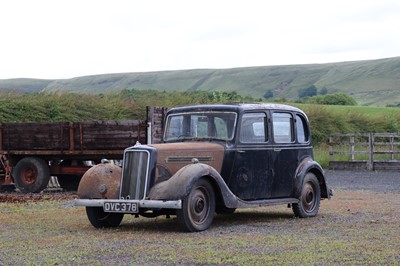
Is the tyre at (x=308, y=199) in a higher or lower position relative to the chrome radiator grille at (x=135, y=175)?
lower

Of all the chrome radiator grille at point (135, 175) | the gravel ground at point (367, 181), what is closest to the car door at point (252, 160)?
the chrome radiator grille at point (135, 175)

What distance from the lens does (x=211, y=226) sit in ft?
42.3

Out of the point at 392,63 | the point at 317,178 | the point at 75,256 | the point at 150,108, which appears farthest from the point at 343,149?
the point at 392,63

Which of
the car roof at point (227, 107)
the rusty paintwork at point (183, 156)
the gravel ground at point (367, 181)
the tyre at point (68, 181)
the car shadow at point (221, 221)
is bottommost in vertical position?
the gravel ground at point (367, 181)

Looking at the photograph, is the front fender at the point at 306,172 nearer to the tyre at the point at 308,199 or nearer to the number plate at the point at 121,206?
the tyre at the point at 308,199

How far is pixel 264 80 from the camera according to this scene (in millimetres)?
149125

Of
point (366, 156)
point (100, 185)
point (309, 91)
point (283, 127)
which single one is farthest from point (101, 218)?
point (309, 91)

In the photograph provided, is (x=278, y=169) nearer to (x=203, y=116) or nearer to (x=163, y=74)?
(x=203, y=116)

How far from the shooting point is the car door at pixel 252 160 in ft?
43.1

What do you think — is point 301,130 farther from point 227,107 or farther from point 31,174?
point 31,174

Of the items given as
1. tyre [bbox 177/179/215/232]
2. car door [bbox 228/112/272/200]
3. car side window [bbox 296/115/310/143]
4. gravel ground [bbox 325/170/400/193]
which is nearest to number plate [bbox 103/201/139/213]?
tyre [bbox 177/179/215/232]

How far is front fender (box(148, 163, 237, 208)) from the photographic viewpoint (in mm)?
11805

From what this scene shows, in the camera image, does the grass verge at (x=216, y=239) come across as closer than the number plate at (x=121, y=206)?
Yes

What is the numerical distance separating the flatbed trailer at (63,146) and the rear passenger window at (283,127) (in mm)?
6764
